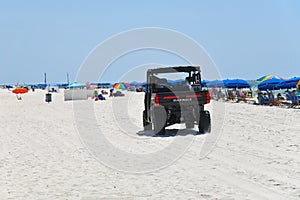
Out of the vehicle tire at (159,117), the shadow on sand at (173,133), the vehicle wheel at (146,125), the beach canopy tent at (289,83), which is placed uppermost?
the beach canopy tent at (289,83)

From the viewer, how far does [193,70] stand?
13.3m

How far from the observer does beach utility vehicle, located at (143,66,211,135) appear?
474 inches

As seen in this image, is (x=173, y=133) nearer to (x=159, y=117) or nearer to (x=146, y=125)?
(x=159, y=117)

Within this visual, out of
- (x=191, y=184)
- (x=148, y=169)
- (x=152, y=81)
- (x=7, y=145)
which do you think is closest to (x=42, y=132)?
(x=7, y=145)

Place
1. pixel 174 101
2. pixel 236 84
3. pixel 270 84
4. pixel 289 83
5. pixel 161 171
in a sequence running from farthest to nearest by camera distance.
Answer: pixel 236 84 → pixel 270 84 → pixel 289 83 → pixel 174 101 → pixel 161 171

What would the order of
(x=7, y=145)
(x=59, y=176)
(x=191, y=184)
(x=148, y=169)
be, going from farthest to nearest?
1. (x=7, y=145)
2. (x=148, y=169)
3. (x=59, y=176)
4. (x=191, y=184)

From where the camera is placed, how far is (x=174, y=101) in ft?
39.5

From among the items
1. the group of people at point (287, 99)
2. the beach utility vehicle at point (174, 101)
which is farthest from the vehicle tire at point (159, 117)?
the group of people at point (287, 99)

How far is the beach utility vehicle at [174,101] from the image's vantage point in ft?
39.5

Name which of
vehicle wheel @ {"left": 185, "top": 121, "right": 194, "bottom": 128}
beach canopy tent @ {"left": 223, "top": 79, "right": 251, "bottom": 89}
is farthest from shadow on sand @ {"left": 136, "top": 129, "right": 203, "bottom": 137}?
beach canopy tent @ {"left": 223, "top": 79, "right": 251, "bottom": 89}

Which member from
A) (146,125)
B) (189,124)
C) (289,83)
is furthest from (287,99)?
(146,125)

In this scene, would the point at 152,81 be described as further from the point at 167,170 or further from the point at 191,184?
the point at 191,184

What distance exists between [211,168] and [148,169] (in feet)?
3.67

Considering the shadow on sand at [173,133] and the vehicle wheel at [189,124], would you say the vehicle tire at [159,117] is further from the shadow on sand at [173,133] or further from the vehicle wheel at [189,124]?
the vehicle wheel at [189,124]
